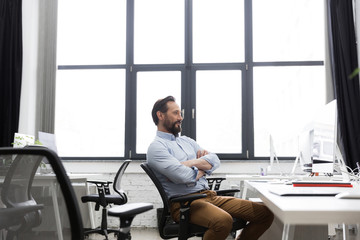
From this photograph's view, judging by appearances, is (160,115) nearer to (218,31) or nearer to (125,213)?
(125,213)

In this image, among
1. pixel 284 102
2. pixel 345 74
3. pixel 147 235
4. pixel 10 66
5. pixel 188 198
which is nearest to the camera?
pixel 188 198

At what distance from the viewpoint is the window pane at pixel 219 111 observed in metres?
5.39

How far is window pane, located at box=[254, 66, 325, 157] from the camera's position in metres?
5.35

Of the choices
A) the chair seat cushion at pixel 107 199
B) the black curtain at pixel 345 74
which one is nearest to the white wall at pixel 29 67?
the chair seat cushion at pixel 107 199

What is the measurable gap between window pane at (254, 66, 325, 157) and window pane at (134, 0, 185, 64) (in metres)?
1.12

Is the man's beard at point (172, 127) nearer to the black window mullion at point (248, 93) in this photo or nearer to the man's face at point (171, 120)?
the man's face at point (171, 120)

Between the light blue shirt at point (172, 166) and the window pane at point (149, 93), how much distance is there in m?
2.77

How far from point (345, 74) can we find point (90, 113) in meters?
3.22

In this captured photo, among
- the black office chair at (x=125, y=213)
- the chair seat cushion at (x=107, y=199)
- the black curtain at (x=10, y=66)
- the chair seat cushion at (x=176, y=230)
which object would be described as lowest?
the chair seat cushion at (x=107, y=199)

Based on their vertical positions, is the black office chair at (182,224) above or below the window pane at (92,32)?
below

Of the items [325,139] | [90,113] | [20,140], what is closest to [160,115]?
[325,139]

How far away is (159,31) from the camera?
560 centimetres

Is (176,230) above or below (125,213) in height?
below

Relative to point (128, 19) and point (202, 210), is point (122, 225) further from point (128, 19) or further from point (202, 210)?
point (128, 19)
